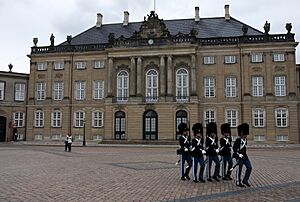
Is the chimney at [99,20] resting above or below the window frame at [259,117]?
above

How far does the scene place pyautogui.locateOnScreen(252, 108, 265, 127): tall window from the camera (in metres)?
42.8

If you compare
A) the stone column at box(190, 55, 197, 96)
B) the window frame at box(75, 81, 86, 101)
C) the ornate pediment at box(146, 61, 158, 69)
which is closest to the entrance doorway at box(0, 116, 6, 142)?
the window frame at box(75, 81, 86, 101)

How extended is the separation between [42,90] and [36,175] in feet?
128

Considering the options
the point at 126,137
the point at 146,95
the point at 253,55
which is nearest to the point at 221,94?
the point at 253,55

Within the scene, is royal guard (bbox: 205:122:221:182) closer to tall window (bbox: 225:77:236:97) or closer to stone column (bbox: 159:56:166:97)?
stone column (bbox: 159:56:166:97)

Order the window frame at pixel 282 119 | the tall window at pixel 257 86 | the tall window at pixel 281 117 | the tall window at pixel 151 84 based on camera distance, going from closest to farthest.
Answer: the window frame at pixel 282 119 < the tall window at pixel 281 117 < the tall window at pixel 257 86 < the tall window at pixel 151 84

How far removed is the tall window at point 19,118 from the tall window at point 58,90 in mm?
5941

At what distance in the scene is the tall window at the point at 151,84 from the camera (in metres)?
46.1

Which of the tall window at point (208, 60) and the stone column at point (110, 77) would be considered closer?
the tall window at point (208, 60)

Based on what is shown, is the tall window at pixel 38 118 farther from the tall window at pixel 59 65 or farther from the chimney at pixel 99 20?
the chimney at pixel 99 20

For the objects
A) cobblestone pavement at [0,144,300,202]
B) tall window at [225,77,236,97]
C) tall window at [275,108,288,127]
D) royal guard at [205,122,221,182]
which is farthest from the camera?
tall window at [225,77,236,97]

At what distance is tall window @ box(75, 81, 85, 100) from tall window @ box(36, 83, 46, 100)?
191 inches

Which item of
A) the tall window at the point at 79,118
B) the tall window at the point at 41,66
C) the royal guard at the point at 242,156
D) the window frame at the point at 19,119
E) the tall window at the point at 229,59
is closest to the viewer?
the royal guard at the point at 242,156

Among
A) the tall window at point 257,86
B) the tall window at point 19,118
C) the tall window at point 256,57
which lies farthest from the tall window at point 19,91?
the tall window at point 256,57
